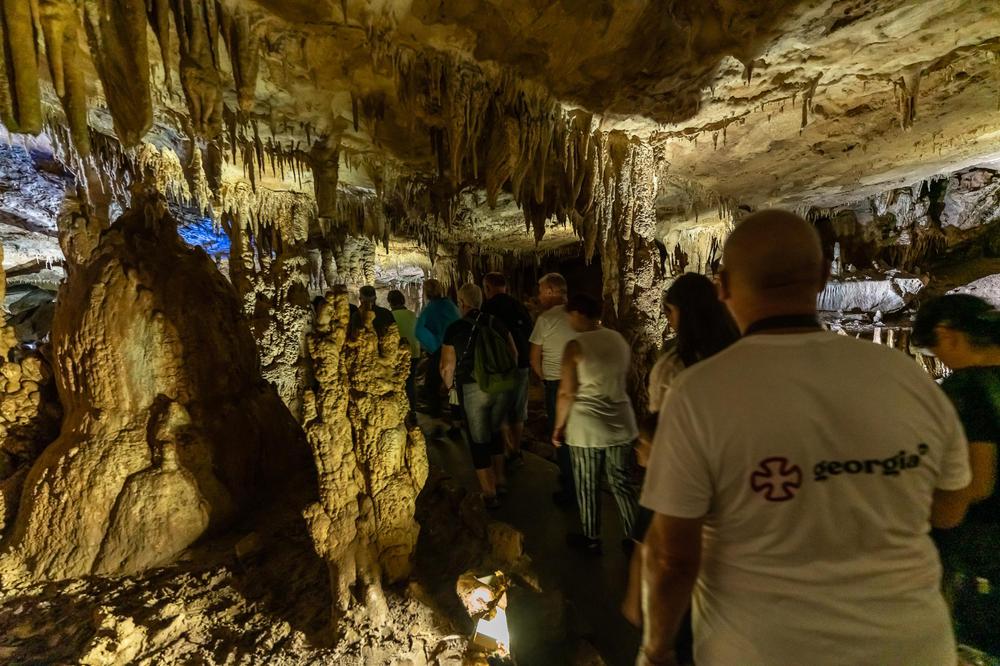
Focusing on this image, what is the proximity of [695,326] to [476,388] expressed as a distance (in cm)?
193

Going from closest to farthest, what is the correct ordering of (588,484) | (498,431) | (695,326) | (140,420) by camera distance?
(695,326)
(588,484)
(140,420)
(498,431)

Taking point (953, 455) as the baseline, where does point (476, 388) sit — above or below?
below

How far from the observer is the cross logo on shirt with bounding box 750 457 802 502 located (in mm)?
855

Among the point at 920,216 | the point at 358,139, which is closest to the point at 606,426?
the point at 358,139

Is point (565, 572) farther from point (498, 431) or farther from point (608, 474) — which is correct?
point (498, 431)

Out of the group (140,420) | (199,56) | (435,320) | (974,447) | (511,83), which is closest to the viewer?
(974,447)

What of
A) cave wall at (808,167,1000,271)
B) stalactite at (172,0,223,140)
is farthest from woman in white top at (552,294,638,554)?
cave wall at (808,167,1000,271)

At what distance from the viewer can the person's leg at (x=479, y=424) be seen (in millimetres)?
3510

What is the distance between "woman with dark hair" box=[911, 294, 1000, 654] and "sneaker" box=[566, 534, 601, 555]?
1.70 metres

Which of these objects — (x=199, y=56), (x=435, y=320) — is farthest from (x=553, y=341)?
(x=199, y=56)

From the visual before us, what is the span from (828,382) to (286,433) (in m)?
3.85

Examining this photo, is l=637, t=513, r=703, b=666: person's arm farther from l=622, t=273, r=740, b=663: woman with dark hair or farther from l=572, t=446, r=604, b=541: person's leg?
l=572, t=446, r=604, b=541: person's leg

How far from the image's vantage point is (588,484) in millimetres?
2807

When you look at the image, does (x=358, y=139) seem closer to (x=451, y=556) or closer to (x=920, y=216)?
(x=451, y=556)
